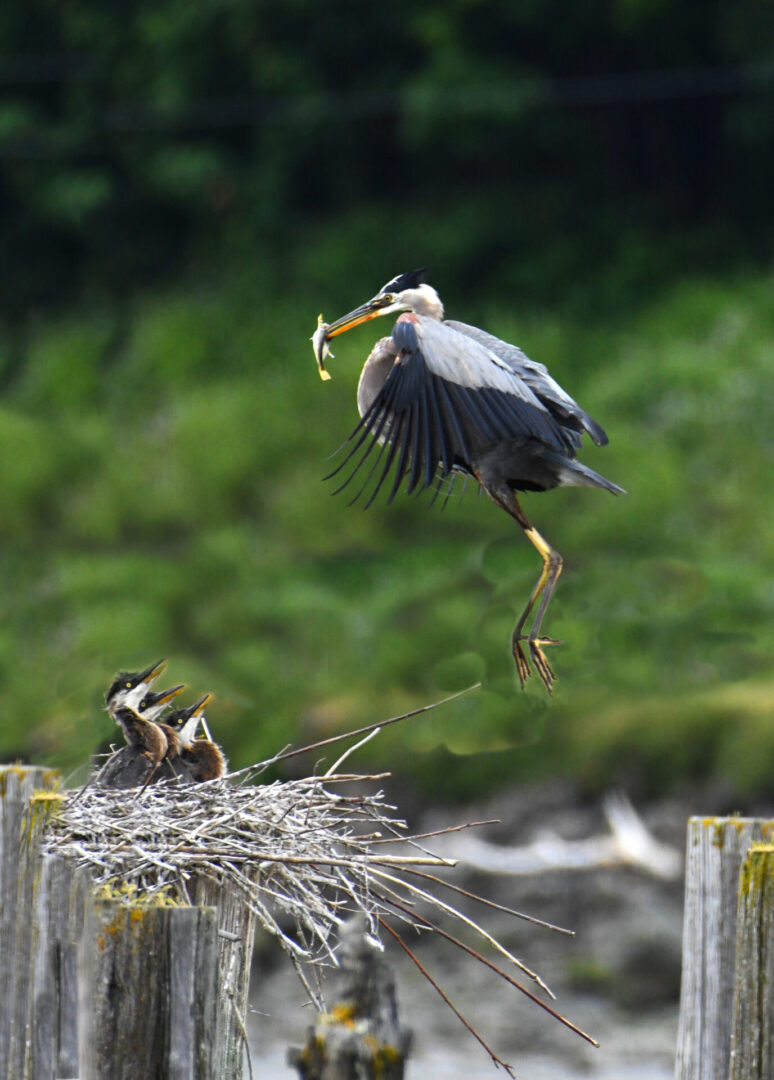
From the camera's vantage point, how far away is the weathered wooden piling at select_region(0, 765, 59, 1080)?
3.01 m

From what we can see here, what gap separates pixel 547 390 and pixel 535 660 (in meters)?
0.63

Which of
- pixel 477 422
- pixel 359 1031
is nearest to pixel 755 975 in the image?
pixel 477 422

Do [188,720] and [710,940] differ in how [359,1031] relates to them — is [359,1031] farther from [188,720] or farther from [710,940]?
[710,940]

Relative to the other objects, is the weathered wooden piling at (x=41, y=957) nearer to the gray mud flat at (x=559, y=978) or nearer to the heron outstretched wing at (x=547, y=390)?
the heron outstretched wing at (x=547, y=390)

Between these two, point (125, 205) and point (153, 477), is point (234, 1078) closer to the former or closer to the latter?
point (153, 477)

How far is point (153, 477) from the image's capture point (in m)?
15.1

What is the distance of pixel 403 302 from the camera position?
3.95m

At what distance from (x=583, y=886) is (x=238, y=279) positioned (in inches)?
373

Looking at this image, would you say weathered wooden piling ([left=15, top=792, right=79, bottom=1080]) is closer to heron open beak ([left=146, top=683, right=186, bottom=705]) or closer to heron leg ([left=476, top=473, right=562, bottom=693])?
heron leg ([left=476, top=473, right=562, bottom=693])

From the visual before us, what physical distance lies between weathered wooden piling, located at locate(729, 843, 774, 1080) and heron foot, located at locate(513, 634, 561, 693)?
A: 1.88 feet

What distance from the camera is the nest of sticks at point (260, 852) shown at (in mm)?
3137

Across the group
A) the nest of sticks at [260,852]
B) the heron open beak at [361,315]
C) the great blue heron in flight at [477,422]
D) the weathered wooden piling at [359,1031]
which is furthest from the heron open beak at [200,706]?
the great blue heron in flight at [477,422]

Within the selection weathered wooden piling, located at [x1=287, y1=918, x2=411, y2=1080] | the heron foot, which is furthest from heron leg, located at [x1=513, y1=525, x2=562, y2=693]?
weathered wooden piling, located at [x1=287, y1=918, x2=411, y2=1080]

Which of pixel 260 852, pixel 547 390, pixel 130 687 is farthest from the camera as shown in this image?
pixel 130 687
